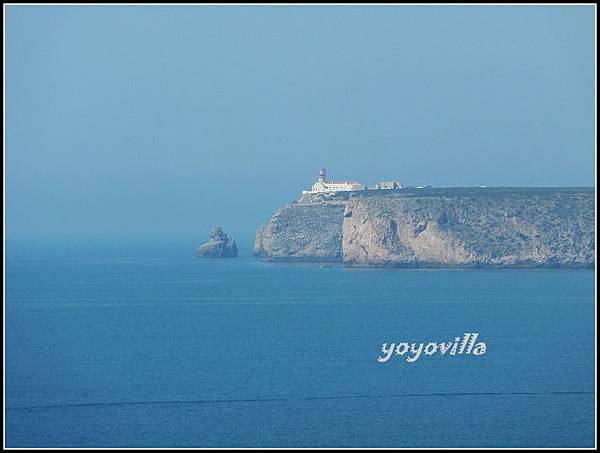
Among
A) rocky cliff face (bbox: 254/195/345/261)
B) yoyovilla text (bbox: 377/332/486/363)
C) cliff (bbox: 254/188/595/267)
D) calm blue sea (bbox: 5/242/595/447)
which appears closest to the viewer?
calm blue sea (bbox: 5/242/595/447)

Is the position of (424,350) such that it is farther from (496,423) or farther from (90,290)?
(90,290)

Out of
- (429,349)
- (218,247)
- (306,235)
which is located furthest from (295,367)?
(218,247)

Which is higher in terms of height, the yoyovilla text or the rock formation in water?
the yoyovilla text

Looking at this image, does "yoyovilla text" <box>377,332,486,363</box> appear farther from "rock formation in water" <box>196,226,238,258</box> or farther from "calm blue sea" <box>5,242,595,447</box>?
"rock formation in water" <box>196,226,238,258</box>

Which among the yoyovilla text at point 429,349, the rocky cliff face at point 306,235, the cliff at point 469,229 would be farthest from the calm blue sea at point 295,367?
the rocky cliff face at point 306,235

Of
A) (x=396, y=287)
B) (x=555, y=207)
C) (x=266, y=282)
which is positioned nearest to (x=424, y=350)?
(x=396, y=287)

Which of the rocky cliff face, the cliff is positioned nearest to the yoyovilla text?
the cliff

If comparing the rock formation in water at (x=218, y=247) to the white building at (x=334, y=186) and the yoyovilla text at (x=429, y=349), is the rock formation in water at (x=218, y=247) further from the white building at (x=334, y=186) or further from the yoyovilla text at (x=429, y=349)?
the yoyovilla text at (x=429, y=349)
